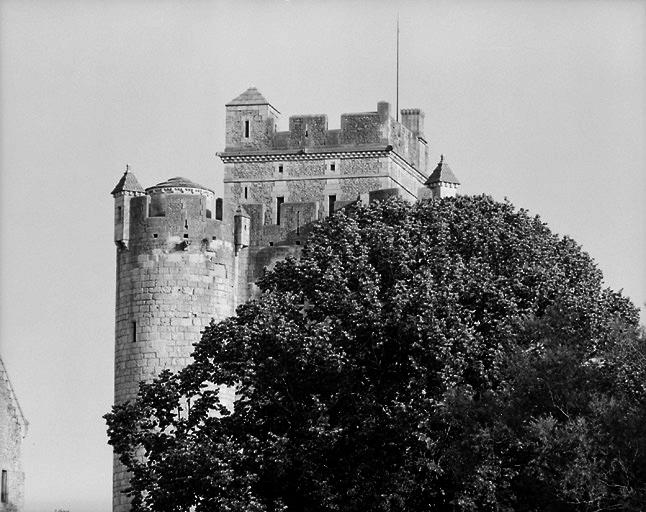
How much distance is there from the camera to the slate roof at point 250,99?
8081 cm

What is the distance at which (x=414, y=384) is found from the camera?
2196 inches

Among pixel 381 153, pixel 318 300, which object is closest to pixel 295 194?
pixel 381 153

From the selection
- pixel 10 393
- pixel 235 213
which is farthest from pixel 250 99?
pixel 10 393

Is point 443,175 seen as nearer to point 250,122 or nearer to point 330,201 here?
point 330,201

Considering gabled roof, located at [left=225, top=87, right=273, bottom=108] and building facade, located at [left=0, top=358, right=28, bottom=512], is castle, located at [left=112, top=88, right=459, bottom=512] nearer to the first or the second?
gabled roof, located at [left=225, top=87, right=273, bottom=108]

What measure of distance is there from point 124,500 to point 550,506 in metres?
21.2

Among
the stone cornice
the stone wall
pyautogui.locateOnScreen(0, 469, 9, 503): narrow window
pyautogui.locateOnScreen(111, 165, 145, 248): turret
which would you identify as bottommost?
pyautogui.locateOnScreen(0, 469, 9, 503): narrow window

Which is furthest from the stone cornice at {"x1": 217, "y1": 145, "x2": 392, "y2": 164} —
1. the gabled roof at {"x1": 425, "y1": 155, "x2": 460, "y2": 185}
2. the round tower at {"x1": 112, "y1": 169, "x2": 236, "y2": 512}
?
the round tower at {"x1": 112, "y1": 169, "x2": 236, "y2": 512}

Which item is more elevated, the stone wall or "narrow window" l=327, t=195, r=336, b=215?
"narrow window" l=327, t=195, r=336, b=215

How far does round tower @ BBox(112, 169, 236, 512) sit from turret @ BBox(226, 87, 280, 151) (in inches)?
340

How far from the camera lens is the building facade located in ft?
197

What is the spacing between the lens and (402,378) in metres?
56.8

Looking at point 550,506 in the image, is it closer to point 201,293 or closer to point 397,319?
point 397,319

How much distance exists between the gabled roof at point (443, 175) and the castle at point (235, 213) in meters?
0.05
